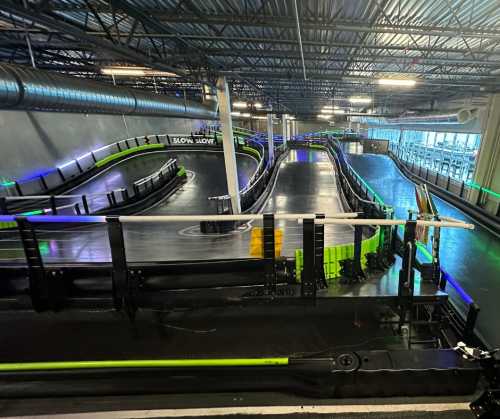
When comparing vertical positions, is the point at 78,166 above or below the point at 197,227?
above

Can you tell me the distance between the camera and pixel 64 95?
17.0 ft

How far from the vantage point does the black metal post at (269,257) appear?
2.24 metres

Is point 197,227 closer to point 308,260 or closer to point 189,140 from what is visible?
point 308,260

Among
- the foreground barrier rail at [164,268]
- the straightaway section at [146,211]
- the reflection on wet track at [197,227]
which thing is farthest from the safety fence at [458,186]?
the straightaway section at [146,211]

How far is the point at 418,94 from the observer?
53.3ft

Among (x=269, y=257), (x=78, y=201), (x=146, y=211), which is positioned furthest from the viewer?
(x=78, y=201)

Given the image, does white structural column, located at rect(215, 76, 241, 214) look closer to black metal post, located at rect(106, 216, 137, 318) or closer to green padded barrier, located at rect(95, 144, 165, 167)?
black metal post, located at rect(106, 216, 137, 318)

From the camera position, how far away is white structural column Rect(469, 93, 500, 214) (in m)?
9.14

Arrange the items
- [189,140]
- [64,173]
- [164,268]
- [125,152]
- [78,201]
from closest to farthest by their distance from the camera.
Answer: [164,268], [78,201], [64,173], [125,152], [189,140]

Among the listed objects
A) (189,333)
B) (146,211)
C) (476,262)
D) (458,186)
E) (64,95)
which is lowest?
(476,262)

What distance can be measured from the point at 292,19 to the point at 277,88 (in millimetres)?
10422

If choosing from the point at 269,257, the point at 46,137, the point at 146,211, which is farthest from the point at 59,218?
the point at 46,137

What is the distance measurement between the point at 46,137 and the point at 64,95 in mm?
8098

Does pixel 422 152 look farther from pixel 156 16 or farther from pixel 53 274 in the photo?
pixel 53 274
